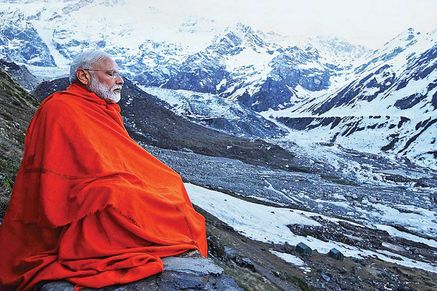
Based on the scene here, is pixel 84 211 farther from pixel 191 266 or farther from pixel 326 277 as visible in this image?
pixel 326 277

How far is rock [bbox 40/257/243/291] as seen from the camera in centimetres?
404

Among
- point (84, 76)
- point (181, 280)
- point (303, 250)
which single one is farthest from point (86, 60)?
point (303, 250)

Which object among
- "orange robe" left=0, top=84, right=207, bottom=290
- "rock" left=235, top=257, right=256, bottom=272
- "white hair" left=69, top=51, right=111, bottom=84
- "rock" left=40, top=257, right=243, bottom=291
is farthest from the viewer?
"rock" left=235, top=257, right=256, bottom=272

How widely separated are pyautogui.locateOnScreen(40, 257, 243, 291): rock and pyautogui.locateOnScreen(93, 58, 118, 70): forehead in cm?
261

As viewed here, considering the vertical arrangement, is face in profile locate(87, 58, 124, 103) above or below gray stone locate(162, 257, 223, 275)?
above

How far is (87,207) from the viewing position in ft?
14.3

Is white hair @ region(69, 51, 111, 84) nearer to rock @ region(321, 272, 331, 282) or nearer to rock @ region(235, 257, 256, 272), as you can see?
rock @ region(235, 257, 256, 272)

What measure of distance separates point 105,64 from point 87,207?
2.04 metres

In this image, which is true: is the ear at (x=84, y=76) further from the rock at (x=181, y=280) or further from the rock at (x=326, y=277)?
the rock at (x=326, y=277)

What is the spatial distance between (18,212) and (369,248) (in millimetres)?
25816

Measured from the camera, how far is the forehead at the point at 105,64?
5.46 metres

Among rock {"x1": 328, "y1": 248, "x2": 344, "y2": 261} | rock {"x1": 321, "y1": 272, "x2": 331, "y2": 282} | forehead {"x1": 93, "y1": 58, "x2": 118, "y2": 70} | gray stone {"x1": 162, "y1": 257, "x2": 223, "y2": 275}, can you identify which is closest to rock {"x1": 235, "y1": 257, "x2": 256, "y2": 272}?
rock {"x1": 321, "y1": 272, "x2": 331, "y2": 282}

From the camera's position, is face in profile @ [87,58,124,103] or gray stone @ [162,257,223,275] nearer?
gray stone @ [162,257,223,275]

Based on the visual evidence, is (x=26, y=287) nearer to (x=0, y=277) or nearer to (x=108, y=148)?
(x=0, y=277)
